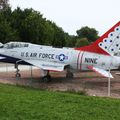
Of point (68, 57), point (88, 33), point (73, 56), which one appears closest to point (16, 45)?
point (68, 57)

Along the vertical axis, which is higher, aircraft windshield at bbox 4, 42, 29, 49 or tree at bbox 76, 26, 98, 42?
tree at bbox 76, 26, 98, 42

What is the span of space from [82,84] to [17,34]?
1638 inches

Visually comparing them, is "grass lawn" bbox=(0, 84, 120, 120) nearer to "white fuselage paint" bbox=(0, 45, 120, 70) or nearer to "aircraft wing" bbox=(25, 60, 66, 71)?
"aircraft wing" bbox=(25, 60, 66, 71)

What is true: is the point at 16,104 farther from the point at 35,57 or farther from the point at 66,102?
the point at 35,57

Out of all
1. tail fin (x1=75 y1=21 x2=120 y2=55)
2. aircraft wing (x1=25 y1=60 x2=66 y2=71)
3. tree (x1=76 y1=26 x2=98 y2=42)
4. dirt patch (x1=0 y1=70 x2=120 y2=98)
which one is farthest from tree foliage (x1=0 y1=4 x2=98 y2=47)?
tree (x1=76 y1=26 x2=98 y2=42)

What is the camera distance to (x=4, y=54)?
88.2 ft

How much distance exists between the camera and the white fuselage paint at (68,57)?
24.4 metres

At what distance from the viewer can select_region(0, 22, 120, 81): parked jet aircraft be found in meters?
24.5

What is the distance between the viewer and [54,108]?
10898 mm

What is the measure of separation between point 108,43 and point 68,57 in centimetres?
296

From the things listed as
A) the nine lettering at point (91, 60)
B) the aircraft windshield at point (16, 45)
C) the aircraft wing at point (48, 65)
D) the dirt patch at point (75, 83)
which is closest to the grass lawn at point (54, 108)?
the dirt patch at point (75, 83)

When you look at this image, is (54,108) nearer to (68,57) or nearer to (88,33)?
(68,57)

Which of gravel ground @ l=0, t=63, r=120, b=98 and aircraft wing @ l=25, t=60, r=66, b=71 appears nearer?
gravel ground @ l=0, t=63, r=120, b=98

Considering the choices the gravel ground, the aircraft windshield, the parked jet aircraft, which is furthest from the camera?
the aircraft windshield
